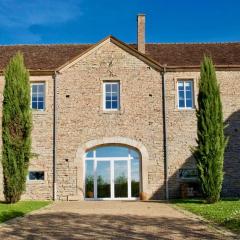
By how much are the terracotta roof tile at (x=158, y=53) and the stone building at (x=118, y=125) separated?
31 centimetres

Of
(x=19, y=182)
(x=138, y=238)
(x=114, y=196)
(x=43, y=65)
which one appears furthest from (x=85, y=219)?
(x=43, y=65)

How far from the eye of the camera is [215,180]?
57.2 ft

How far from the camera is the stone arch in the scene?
20750 millimetres

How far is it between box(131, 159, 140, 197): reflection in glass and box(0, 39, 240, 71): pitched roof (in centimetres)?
501

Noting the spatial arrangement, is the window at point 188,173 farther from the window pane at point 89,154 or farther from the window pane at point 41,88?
the window pane at point 41,88

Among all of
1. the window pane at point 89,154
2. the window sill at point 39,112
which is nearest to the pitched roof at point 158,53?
the window sill at point 39,112

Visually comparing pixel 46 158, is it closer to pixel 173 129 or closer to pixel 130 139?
pixel 130 139

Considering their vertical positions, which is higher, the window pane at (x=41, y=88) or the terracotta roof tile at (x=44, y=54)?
the terracotta roof tile at (x=44, y=54)

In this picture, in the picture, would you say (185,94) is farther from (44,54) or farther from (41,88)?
(44,54)

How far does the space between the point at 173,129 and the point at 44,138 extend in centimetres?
612

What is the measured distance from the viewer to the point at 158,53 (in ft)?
77.6

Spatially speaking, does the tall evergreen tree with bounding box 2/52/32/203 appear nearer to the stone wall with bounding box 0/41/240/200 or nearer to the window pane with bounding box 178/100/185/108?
the stone wall with bounding box 0/41/240/200

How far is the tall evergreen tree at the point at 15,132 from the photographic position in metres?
17.8

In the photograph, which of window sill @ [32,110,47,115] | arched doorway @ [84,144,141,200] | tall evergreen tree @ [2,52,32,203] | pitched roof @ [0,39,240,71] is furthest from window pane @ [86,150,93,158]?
pitched roof @ [0,39,240,71]
